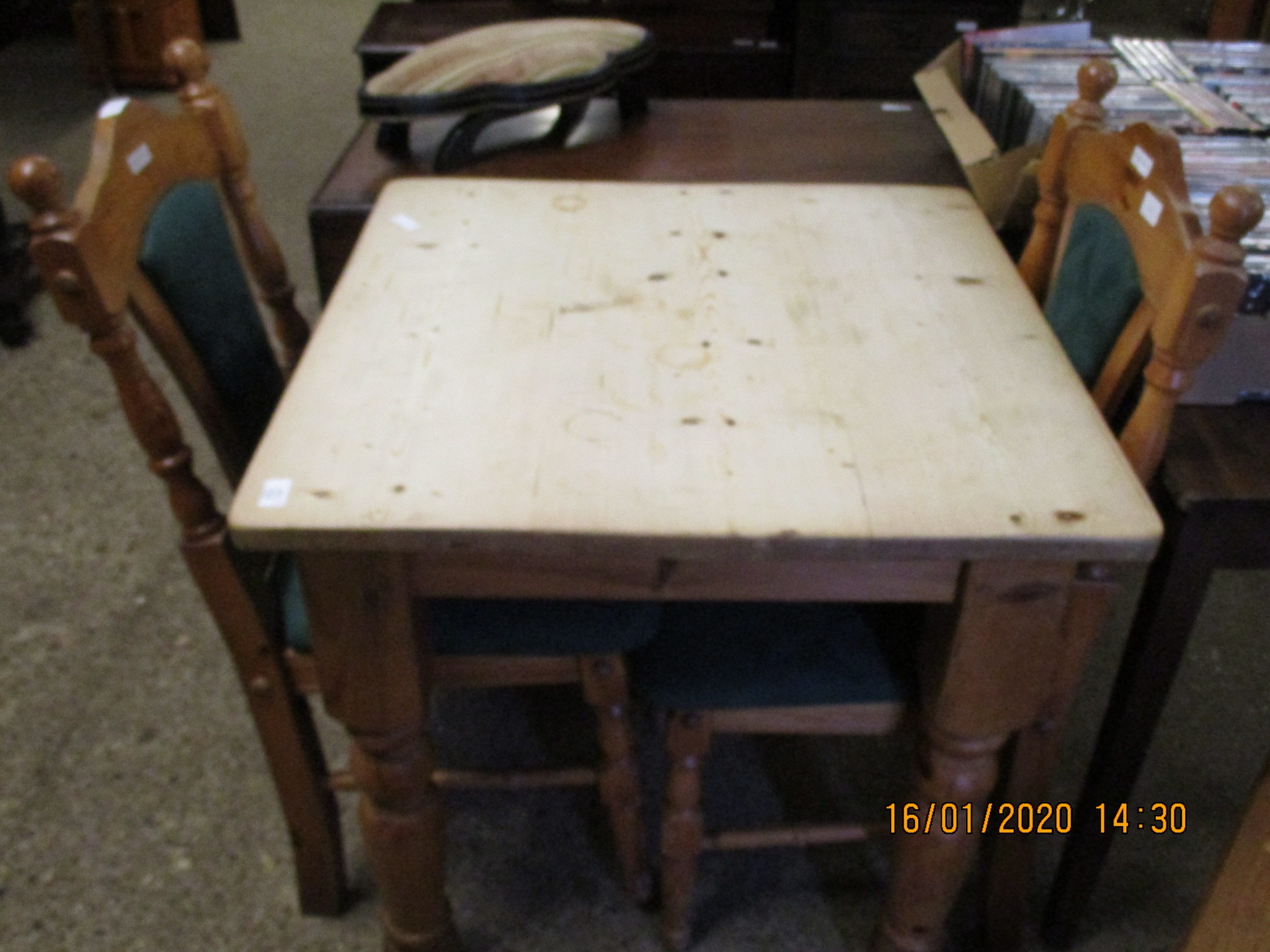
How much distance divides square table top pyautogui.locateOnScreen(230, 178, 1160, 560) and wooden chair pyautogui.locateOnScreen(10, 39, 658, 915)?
0.13 metres

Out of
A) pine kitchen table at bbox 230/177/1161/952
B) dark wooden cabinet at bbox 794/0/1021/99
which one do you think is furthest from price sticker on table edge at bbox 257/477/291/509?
dark wooden cabinet at bbox 794/0/1021/99

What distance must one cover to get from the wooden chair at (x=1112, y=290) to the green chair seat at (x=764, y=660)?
0.19m

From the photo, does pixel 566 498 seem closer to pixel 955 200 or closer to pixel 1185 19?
pixel 955 200

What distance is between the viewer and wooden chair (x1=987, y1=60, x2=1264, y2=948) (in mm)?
864

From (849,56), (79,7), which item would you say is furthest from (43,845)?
(79,7)

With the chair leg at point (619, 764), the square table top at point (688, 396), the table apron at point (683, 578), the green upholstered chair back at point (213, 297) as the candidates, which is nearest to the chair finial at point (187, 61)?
the green upholstered chair back at point (213, 297)

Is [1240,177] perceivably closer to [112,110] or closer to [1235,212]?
[1235,212]

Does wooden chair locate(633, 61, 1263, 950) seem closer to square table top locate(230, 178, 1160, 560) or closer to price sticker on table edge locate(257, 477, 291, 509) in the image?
square table top locate(230, 178, 1160, 560)

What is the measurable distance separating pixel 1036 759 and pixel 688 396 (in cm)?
56

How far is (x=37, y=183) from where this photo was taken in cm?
86

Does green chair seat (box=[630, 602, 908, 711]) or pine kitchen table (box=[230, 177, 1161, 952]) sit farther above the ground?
pine kitchen table (box=[230, 177, 1161, 952])

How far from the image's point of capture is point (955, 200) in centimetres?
135

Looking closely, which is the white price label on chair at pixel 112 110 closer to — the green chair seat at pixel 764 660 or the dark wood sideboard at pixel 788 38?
the green chair seat at pixel 764 660

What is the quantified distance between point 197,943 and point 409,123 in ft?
3.98
